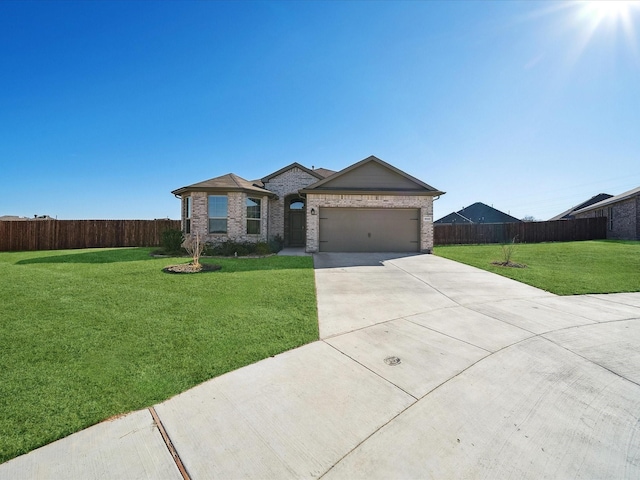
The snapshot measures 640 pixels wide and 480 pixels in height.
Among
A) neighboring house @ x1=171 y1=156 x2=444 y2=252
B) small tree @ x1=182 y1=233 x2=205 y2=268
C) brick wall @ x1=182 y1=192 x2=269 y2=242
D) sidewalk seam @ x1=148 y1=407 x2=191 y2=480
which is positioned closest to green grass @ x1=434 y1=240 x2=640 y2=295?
neighboring house @ x1=171 y1=156 x2=444 y2=252

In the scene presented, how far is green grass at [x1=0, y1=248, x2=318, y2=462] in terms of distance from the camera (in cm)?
225

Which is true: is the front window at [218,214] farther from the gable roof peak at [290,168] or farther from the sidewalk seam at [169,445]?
the sidewalk seam at [169,445]

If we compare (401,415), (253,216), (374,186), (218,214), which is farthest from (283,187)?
(401,415)

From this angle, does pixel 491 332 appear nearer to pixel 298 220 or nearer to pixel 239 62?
pixel 239 62

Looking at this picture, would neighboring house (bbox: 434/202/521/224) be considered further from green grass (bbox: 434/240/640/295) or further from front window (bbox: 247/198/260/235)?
front window (bbox: 247/198/260/235)

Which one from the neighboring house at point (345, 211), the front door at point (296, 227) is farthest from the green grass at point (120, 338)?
the front door at point (296, 227)

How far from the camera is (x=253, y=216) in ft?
43.4

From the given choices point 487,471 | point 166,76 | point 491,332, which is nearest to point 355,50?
point 166,76

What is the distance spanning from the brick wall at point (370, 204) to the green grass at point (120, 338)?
A: 228 inches

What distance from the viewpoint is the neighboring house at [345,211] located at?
12.5 metres

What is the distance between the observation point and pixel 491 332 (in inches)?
153

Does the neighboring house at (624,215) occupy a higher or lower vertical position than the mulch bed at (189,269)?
higher

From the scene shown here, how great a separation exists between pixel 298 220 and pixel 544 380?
14195 mm

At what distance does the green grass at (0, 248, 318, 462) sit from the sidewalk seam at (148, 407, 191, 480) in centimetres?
19
